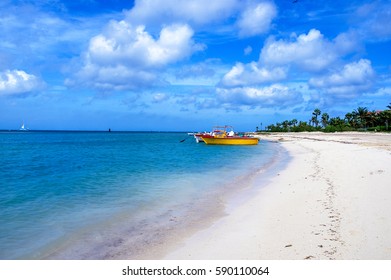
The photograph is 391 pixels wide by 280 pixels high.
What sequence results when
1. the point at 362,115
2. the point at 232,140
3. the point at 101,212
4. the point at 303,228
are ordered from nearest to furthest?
1. the point at 303,228
2. the point at 101,212
3. the point at 232,140
4. the point at 362,115

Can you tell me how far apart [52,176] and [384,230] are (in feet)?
54.6

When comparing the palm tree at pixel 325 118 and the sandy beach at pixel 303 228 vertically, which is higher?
the palm tree at pixel 325 118

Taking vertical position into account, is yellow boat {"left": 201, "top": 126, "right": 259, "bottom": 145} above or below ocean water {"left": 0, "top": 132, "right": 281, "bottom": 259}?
above

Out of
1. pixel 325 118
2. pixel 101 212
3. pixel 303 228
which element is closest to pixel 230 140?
pixel 101 212

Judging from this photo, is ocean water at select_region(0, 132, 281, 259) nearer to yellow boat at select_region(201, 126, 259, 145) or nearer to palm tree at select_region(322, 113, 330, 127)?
yellow boat at select_region(201, 126, 259, 145)

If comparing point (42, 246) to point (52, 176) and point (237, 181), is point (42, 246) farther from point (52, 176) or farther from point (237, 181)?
point (52, 176)

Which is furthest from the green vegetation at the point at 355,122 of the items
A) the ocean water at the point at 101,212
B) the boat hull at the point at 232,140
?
the ocean water at the point at 101,212

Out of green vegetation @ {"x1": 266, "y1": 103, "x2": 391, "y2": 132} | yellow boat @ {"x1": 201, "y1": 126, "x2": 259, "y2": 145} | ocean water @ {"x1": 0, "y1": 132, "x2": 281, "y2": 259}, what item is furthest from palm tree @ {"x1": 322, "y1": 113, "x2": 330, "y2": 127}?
ocean water @ {"x1": 0, "y1": 132, "x2": 281, "y2": 259}

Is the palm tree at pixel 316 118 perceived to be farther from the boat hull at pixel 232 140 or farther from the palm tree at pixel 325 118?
the boat hull at pixel 232 140

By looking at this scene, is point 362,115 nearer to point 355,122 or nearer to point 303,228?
point 355,122

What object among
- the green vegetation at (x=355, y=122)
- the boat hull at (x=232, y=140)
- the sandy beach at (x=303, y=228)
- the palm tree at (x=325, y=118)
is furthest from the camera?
the palm tree at (x=325, y=118)
